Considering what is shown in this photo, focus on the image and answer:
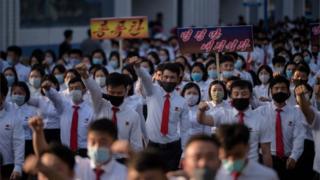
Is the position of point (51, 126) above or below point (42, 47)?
below

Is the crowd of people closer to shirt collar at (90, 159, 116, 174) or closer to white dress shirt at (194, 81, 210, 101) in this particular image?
shirt collar at (90, 159, 116, 174)

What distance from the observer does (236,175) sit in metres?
5.49

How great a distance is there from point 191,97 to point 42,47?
1449cm

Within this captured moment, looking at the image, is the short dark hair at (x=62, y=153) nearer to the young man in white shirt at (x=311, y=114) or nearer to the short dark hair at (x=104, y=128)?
the short dark hair at (x=104, y=128)

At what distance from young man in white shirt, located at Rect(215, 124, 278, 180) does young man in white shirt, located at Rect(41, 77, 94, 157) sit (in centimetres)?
363

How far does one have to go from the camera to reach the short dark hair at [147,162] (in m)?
5.09

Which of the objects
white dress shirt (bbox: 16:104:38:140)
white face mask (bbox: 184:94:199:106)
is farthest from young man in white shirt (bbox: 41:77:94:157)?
white face mask (bbox: 184:94:199:106)

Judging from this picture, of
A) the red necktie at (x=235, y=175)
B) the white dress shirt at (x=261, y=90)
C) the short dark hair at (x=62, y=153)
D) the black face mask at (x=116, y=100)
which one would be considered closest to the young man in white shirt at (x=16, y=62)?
the white dress shirt at (x=261, y=90)

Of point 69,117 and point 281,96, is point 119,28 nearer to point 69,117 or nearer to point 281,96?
point 69,117

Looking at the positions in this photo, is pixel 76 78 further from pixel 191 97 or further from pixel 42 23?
pixel 42 23

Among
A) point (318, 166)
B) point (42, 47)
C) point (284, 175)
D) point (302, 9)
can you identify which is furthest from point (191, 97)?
point (302, 9)

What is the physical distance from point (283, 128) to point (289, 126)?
0.07m

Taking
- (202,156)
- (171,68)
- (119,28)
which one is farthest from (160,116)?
(202,156)

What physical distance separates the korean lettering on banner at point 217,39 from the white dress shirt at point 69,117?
2.50 metres
